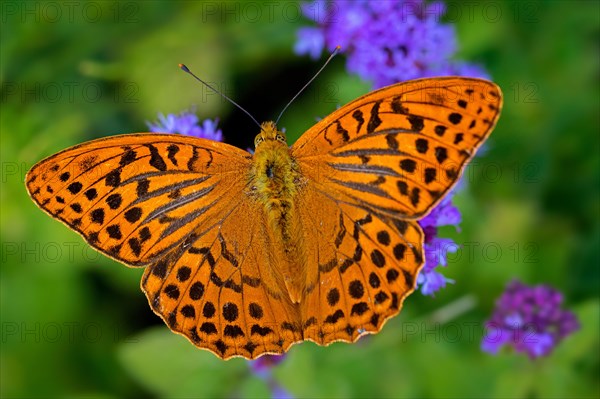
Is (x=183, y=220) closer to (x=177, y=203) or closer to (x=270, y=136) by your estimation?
(x=177, y=203)

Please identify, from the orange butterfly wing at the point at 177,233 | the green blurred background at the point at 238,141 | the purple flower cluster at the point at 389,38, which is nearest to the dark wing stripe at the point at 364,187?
the orange butterfly wing at the point at 177,233

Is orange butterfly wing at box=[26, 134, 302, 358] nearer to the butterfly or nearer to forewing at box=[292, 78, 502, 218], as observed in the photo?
the butterfly

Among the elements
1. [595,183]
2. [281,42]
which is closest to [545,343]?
[595,183]

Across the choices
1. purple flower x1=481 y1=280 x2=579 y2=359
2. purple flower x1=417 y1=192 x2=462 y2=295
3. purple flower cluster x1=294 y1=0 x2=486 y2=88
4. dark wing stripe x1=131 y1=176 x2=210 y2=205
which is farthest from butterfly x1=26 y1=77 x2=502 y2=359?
purple flower x1=481 y1=280 x2=579 y2=359

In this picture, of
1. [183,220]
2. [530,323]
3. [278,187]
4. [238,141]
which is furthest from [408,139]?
[238,141]

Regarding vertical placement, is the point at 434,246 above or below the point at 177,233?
above

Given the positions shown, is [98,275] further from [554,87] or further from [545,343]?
[554,87]

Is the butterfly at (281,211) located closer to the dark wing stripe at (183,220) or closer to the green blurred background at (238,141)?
the dark wing stripe at (183,220)
